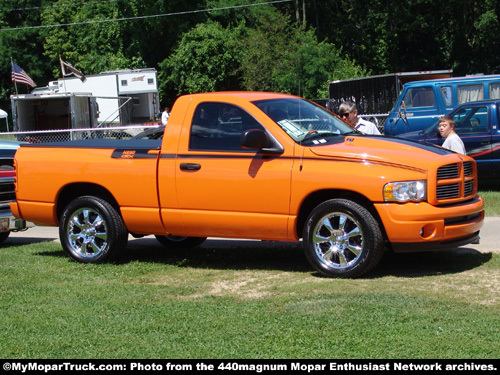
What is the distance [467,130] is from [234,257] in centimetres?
739

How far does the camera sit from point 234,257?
8953mm

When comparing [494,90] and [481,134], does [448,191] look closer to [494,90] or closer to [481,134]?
[481,134]

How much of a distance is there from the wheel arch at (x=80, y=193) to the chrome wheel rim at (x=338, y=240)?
2.54 meters

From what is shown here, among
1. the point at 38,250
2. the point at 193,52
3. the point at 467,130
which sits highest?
the point at 193,52

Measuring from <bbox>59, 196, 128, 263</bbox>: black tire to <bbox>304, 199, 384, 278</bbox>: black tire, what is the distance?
2.34 metres

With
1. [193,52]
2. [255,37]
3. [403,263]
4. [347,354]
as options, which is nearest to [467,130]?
[403,263]

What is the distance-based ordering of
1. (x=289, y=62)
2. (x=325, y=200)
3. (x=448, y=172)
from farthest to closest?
(x=289, y=62) < (x=325, y=200) < (x=448, y=172)

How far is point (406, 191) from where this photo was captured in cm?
704

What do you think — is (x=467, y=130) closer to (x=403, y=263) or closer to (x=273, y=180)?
(x=403, y=263)

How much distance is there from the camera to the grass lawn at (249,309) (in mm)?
5168

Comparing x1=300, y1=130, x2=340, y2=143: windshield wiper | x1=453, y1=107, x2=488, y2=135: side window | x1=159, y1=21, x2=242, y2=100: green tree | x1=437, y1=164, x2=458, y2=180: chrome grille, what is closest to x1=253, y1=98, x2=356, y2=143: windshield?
x1=300, y1=130, x2=340, y2=143: windshield wiper

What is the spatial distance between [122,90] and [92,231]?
2532cm

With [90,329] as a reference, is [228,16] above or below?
above

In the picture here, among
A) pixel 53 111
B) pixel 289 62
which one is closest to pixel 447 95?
pixel 53 111
